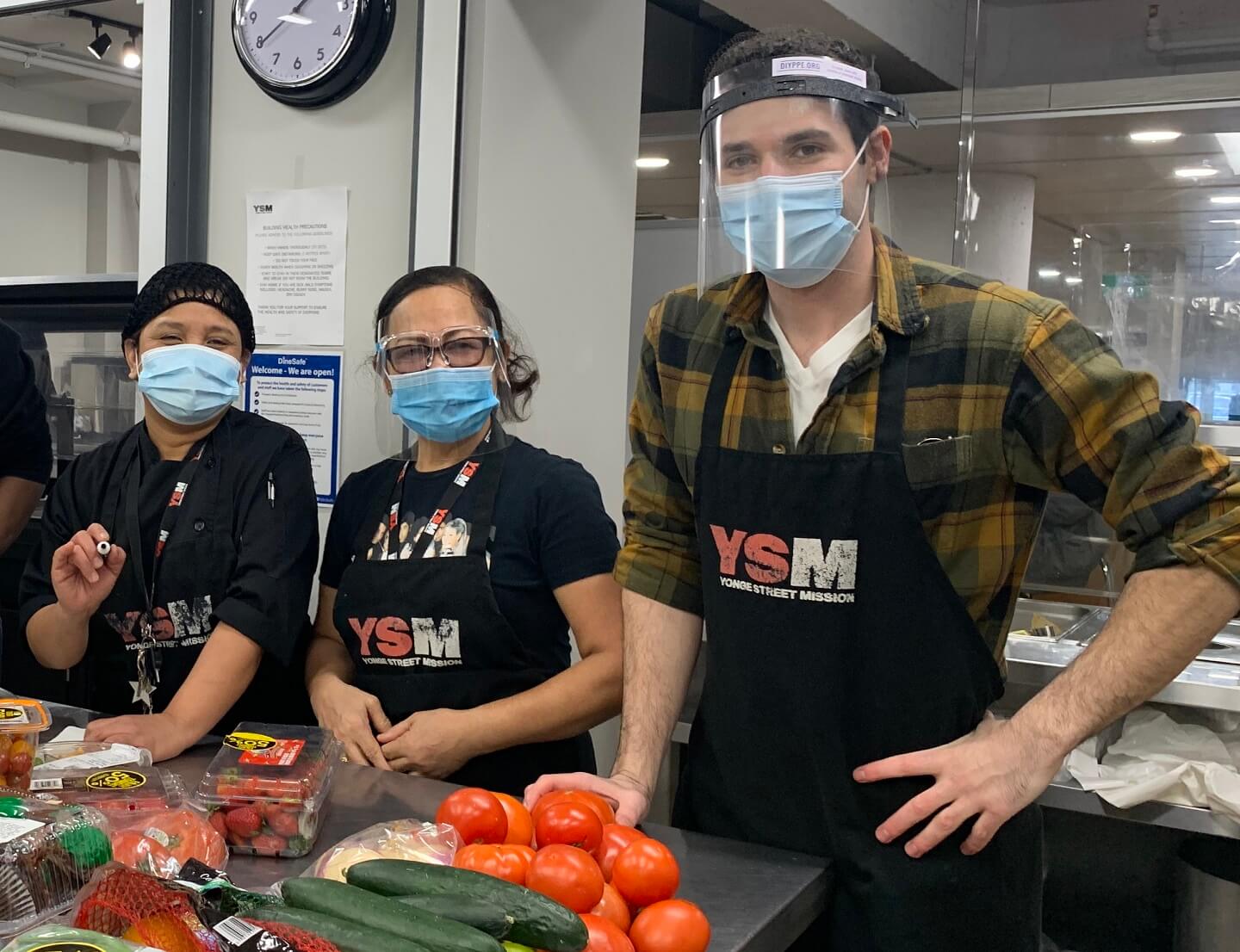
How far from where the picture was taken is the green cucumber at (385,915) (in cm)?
104

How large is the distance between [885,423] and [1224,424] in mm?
2548

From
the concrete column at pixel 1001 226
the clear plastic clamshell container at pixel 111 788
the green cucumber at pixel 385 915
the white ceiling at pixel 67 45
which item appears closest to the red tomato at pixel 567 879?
the green cucumber at pixel 385 915

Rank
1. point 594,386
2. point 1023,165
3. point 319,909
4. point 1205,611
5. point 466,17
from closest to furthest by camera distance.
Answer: point 319,909 → point 1205,611 → point 466,17 → point 594,386 → point 1023,165

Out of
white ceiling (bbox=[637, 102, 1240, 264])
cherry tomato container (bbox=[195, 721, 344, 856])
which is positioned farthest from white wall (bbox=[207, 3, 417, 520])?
white ceiling (bbox=[637, 102, 1240, 264])

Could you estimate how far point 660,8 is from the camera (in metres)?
4.26

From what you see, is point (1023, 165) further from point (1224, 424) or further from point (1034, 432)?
point (1034, 432)

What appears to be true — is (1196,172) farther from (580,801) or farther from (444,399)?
(580,801)

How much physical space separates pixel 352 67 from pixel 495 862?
71.1 inches

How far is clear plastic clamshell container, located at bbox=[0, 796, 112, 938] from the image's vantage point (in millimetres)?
1105

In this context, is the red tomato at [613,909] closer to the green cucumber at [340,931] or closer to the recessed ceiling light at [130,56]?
the green cucumber at [340,931]

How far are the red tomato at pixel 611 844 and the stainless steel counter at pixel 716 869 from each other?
111mm

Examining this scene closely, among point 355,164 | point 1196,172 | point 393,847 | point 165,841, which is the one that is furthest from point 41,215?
point 1196,172

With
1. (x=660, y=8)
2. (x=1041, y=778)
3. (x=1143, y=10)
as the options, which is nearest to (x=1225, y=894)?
(x=1041, y=778)

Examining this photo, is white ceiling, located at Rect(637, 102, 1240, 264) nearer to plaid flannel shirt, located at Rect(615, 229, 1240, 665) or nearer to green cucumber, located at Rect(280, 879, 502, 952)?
plaid flannel shirt, located at Rect(615, 229, 1240, 665)
